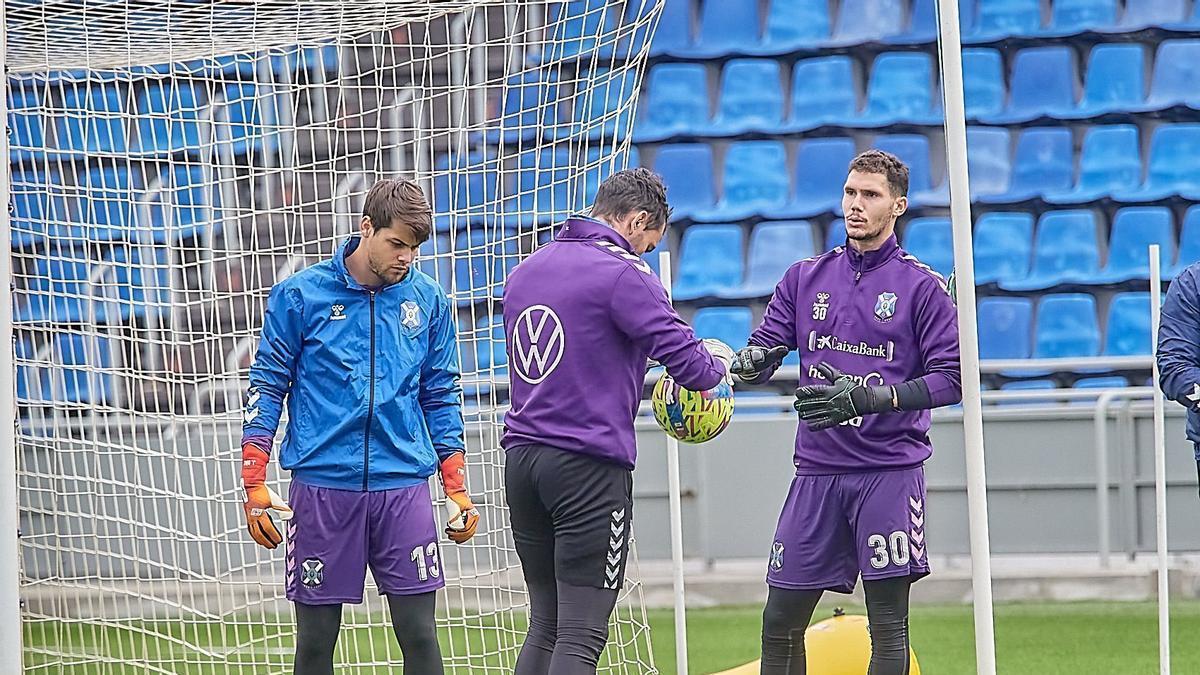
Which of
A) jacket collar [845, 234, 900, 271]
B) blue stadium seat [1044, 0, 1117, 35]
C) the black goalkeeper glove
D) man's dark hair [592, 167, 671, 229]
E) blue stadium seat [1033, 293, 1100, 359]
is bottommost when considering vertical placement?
blue stadium seat [1033, 293, 1100, 359]

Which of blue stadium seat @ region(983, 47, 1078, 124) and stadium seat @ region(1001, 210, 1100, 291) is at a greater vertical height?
blue stadium seat @ region(983, 47, 1078, 124)

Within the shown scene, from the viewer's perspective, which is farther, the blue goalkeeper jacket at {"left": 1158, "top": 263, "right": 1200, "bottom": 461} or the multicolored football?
the blue goalkeeper jacket at {"left": 1158, "top": 263, "right": 1200, "bottom": 461}

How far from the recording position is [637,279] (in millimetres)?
3346

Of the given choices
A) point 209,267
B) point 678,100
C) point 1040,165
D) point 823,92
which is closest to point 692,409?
point 209,267

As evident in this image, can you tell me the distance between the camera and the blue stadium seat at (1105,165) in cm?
852

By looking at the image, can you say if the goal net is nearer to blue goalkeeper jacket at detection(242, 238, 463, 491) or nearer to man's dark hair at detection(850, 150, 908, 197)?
blue goalkeeper jacket at detection(242, 238, 463, 491)

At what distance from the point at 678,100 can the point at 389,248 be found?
5606mm

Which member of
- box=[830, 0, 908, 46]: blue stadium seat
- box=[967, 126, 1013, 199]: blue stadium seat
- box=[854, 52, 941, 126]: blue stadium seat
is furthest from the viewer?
box=[830, 0, 908, 46]: blue stadium seat

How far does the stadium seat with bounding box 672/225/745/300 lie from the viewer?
8.66 metres

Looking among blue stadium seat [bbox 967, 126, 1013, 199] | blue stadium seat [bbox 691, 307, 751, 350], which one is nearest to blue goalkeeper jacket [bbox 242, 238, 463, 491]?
blue stadium seat [bbox 691, 307, 751, 350]

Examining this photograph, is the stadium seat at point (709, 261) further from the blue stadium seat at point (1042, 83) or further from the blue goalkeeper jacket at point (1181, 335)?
the blue goalkeeper jacket at point (1181, 335)

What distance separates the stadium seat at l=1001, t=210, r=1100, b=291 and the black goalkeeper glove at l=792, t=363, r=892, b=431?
17.6ft

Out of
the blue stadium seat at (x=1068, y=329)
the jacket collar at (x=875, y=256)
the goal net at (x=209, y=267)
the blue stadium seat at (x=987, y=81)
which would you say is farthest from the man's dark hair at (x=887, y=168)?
the blue stadium seat at (x=987, y=81)

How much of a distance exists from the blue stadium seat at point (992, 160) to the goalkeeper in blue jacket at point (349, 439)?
585cm
